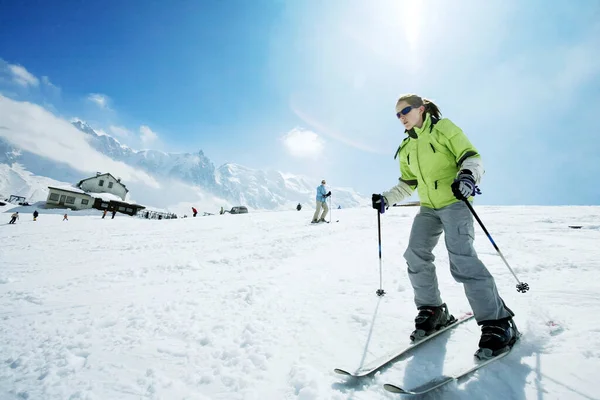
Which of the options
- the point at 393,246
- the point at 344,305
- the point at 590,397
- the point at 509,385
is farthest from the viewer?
the point at 393,246

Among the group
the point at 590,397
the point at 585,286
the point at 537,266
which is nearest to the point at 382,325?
the point at 590,397

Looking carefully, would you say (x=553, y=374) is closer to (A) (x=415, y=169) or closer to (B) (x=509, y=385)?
(B) (x=509, y=385)

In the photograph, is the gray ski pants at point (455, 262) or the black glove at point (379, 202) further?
the black glove at point (379, 202)

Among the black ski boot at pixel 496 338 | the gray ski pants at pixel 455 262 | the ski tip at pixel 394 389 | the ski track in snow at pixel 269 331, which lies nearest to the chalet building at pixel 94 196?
the ski track in snow at pixel 269 331

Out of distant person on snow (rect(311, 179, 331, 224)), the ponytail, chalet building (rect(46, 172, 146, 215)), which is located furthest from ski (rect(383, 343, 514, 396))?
chalet building (rect(46, 172, 146, 215))

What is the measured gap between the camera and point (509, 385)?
1849 millimetres

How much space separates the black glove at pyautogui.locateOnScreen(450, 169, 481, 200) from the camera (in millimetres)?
2332

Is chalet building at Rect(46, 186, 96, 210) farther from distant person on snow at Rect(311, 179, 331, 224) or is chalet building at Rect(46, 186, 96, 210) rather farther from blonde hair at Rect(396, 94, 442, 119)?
blonde hair at Rect(396, 94, 442, 119)

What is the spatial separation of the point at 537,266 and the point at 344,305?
12.6 feet

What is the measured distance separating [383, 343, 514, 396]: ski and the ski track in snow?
0.17 ft

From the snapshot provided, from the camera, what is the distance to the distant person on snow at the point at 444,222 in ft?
7.52

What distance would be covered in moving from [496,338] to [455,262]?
2.11ft

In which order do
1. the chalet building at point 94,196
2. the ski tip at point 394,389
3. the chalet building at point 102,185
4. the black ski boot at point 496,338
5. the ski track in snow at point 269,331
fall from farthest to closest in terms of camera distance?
the chalet building at point 102,185, the chalet building at point 94,196, the black ski boot at point 496,338, the ski track in snow at point 269,331, the ski tip at point 394,389

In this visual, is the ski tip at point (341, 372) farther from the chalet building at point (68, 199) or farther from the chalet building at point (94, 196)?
the chalet building at point (68, 199)
